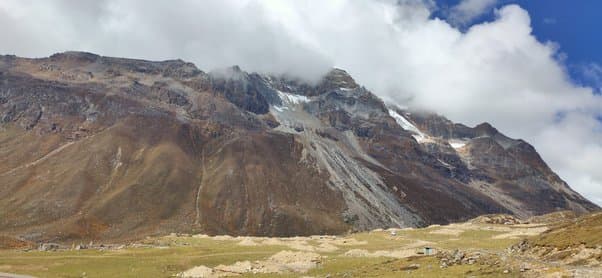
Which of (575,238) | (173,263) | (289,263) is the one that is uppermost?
(575,238)

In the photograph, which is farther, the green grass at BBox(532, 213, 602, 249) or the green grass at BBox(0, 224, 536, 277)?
the green grass at BBox(0, 224, 536, 277)

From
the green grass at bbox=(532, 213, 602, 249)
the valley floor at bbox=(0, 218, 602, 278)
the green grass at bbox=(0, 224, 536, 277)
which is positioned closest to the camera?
the valley floor at bbox=(0, 218, 602, 278)

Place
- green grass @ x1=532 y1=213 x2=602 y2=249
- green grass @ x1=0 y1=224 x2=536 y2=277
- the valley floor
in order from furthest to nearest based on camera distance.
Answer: green grass @ x1=0 y1=224 x2=536 y2=277 < green grass @ x1=532 y1=213 x2=602 y2=249 < the valley floor

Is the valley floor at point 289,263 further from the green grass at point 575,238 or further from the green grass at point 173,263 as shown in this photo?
the green grass at point 575,238

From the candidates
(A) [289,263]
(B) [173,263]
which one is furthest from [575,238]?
(B) [173,263]

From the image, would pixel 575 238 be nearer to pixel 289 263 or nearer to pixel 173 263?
pixel 289 263

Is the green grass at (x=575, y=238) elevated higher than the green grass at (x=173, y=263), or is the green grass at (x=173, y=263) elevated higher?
the green grass at (x=575, y=238)

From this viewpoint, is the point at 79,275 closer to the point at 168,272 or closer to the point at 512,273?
the point at 168,272

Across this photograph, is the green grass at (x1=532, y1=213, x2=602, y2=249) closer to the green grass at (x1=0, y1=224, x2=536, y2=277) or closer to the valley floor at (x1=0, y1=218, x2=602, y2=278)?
the valley floor at (x1=0, y1=218, x2=602, y2=278)

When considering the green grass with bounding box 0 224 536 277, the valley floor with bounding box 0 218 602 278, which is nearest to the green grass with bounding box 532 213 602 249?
the valley floor with bounding box 0 218 602 278

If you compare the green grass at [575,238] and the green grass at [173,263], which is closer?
the green grass at [575,238]

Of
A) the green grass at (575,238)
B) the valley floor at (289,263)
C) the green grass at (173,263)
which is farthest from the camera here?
the green grass at (173,263)

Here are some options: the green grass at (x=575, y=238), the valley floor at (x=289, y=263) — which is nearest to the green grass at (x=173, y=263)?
the valley floor at (x=289, y=263)

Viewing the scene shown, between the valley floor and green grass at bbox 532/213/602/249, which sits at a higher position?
green grass at bbox 532/213/602/249
